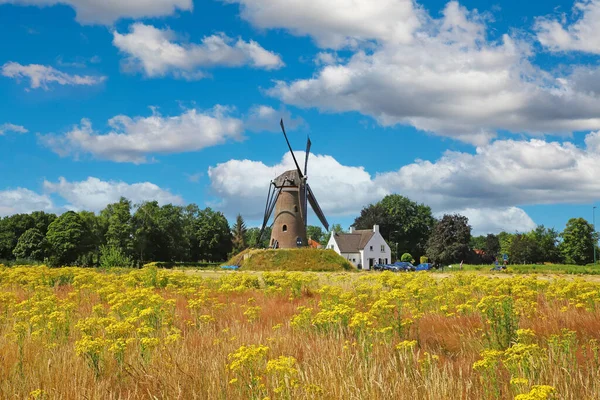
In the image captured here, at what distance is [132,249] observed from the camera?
80.5m

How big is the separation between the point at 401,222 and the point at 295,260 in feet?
174

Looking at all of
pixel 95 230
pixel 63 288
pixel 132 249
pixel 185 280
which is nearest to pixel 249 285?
pixel 185 280

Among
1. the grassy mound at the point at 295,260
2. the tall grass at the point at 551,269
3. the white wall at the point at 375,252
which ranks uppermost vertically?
the white wall at the point at 375,252

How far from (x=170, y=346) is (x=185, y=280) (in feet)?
33.8

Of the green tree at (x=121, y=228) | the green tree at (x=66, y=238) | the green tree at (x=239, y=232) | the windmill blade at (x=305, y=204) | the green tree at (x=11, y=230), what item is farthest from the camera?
the green tree at (x=239, y=232)

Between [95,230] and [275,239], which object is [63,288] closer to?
[275,239]

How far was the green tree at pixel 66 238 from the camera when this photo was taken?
7235 centimetres

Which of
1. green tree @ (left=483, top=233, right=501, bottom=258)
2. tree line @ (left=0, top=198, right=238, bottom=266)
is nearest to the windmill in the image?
tree line @ (left=0, top=198, right=238, bottom=266)

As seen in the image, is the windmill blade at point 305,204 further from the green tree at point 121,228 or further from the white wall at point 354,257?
the green tree at point 121,228

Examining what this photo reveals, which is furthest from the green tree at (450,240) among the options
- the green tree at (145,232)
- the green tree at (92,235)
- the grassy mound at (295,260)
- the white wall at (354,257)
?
the green tree at (92,235)

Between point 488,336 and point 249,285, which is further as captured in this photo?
point 249,285

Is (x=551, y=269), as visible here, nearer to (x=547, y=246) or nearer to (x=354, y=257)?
(x=354, y=257)

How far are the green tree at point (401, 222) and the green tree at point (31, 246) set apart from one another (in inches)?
2276

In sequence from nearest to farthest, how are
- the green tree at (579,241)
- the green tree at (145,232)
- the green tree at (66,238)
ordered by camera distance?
the green tree at (66,238) < the green tree at (145,232) < the green tree at (579,241)
